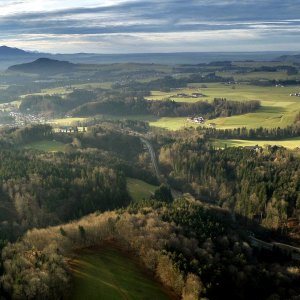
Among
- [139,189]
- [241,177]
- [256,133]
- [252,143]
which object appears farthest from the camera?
[256,133]

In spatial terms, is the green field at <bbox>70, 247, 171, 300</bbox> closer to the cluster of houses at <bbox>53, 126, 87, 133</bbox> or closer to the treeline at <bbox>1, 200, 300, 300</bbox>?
the treeline at <bbox>1, 200, 300, 300</bbox>

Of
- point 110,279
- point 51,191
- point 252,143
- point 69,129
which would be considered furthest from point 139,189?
point 69,129

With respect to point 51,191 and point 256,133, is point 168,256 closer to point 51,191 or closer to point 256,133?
point 51,191

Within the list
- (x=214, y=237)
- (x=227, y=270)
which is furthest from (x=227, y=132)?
(x=227, y=270)

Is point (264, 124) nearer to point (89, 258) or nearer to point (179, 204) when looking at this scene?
point (179, 204)

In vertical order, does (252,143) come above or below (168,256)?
below

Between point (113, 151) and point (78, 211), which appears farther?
point (113, 151)

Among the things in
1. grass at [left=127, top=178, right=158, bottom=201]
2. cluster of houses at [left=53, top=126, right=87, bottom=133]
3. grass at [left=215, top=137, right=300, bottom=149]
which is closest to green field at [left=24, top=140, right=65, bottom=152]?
cluster of houses at [left=53, top=126, right=87, bottom=133]
